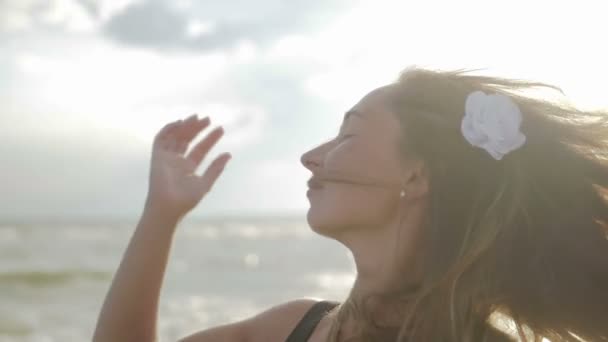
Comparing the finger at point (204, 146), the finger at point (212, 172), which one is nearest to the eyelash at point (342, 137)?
the finger at point (212, 172)

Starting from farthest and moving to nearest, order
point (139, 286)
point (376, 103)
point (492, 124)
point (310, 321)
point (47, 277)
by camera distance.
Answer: point (47, 277) → point (139, 286) → point (310, 321) → point (376, 103) → point (492, 124)

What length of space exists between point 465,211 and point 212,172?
1.10m

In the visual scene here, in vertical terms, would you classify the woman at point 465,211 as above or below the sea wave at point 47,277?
above

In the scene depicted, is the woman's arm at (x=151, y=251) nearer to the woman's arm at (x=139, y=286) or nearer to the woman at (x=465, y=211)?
the woman's arm at (x=139, y=286)

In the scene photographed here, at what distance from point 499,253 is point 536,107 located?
1.78 feet

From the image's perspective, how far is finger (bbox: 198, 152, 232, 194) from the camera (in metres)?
3.45

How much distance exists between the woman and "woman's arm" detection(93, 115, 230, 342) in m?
0.58

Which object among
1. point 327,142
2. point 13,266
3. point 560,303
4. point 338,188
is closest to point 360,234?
point 338,188

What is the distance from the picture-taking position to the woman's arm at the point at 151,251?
331cm

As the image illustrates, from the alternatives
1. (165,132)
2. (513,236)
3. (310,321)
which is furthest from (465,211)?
(165,132)

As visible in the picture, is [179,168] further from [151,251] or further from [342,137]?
[342,137]

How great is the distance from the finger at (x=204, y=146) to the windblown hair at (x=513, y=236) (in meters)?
0.99

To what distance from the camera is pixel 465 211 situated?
2.86 meters

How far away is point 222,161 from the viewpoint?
3.56m
